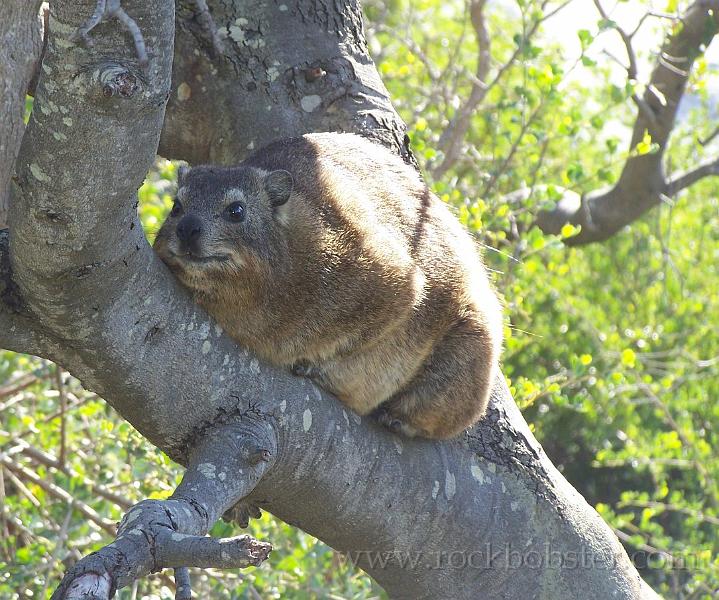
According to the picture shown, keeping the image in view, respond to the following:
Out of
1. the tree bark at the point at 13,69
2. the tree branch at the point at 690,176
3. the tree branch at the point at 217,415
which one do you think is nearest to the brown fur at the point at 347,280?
the tree branch at the point at 217,415

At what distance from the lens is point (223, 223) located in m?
3.04

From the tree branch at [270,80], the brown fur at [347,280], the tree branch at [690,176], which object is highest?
the tree branch at [270,80]

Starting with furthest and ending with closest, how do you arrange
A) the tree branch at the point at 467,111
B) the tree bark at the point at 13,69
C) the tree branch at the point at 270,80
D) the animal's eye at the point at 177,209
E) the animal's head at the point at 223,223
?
the tree branch at the point at 467,111 → the tree branch at the point at 270,80 → the animal's eye at the point at 177,209 → the tree bark at the point at 13,69 → the animal's head at the point at 223,223

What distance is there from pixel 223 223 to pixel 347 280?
433 millimetres

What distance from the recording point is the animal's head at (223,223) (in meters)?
2.91

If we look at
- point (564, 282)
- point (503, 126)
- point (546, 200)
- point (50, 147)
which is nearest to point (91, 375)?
point (50, 147)

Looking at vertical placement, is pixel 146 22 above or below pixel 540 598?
above

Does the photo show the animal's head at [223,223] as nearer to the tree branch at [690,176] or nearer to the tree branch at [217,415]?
the tree branch at [217,415]

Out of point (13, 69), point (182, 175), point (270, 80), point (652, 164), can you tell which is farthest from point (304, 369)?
point (652, 164)

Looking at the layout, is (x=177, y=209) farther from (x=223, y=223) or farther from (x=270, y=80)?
(x=270, y=80)

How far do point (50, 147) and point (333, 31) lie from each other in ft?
6.22

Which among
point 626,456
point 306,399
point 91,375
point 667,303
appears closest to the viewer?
point 91,375

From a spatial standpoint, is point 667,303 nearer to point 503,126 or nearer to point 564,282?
point 564,282

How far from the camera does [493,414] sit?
3.30m
